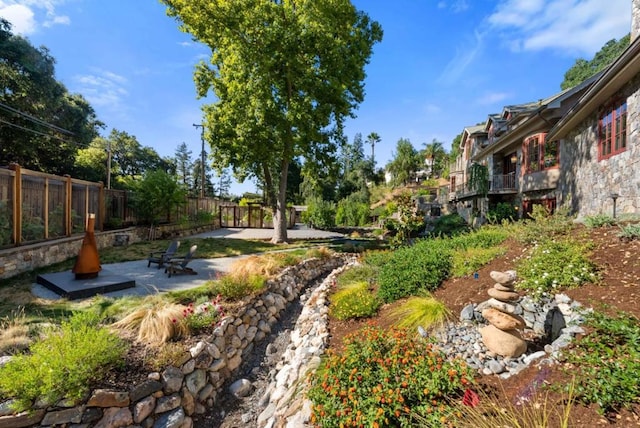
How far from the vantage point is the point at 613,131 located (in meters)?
8.48

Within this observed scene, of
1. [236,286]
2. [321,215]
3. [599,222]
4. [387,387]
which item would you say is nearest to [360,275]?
[236,286]

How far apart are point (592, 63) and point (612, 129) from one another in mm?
46246

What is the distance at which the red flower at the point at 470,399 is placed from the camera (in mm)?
2431

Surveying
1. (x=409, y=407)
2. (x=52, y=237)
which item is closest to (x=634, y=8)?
(x=409, y=407)

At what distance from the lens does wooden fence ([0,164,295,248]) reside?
713cm

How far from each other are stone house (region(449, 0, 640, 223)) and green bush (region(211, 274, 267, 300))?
835 centimetres

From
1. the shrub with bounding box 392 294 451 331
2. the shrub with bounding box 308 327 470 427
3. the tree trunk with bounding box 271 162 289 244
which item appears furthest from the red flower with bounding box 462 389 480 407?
the tree trunk with bounding box 271 162 289 244

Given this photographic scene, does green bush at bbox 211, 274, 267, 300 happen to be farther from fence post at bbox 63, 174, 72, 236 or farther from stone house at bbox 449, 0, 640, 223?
stone house at bbox 449, 0, 640, 223

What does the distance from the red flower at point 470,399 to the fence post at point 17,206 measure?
1035 centimetres

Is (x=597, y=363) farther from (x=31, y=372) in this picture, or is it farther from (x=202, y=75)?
(x=202, y=75)

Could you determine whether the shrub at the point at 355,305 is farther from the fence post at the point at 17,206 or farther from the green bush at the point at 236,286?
the fence post at the point at 17,206

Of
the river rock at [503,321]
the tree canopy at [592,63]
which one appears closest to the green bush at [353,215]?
the river rock at [503,321]

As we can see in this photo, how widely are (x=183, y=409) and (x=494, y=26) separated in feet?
35.5

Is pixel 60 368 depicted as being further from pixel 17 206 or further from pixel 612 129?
pixel 612 129
